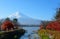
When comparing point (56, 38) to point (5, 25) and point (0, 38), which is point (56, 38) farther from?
point (5, 25)

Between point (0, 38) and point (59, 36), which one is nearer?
point (59, 36)

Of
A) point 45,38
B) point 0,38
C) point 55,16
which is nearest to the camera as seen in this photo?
point 45,38

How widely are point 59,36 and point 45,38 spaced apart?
3.60 meters

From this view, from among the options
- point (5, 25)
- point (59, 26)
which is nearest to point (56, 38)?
point (59, 26)

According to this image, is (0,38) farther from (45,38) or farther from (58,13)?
(58,13)

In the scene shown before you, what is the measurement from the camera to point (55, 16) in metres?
53.4

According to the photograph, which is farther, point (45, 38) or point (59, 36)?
point (59, 36)

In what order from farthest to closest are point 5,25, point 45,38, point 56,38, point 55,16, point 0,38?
point 5,25 → point 55,16 → point 0,38 → point 56,38 → point 45,38

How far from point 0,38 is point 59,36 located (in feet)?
34.8

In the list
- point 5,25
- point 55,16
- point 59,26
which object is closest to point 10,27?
point 5,25

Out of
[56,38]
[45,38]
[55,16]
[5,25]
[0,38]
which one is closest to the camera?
[45,38]

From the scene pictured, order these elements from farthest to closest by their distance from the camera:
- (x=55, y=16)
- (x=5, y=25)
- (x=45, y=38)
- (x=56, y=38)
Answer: (x=5, y=25), (x=55, y=16), (x=56, y=38), (x=45, y=38)

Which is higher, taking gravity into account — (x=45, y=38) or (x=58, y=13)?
(x=58, y=13)

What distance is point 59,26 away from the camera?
3225cm
